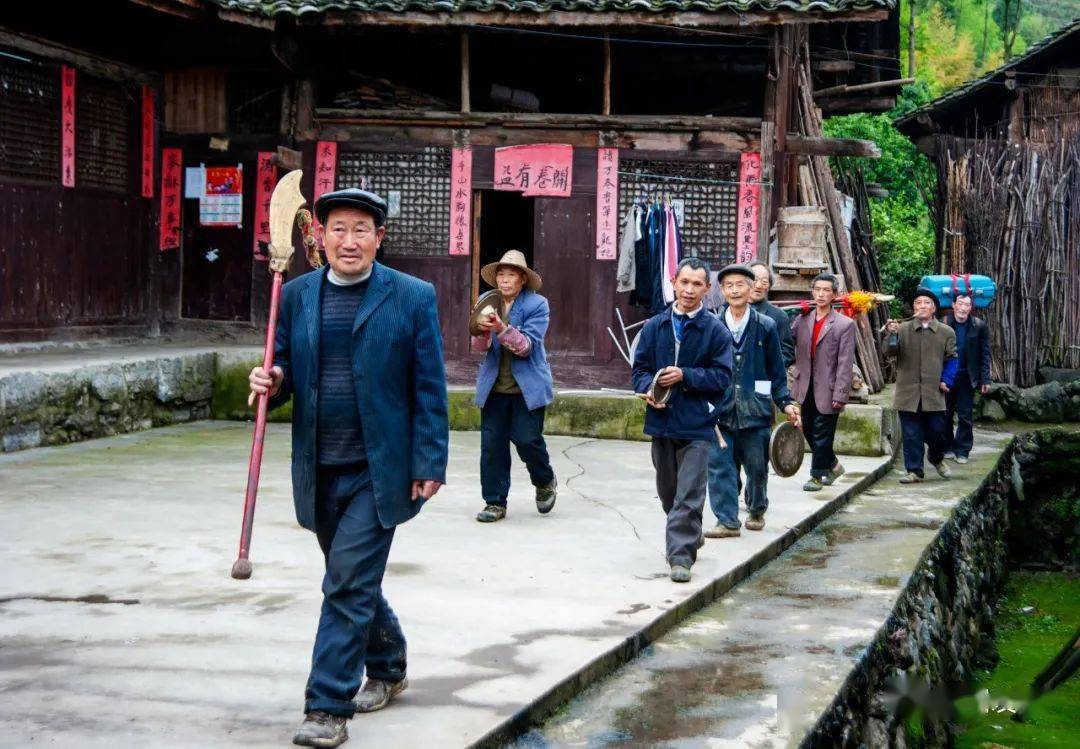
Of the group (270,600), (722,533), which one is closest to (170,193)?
(722,533)

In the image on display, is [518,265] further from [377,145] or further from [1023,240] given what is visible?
[1023,240]

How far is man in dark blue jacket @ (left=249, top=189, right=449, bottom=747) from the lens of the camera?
4211 mm

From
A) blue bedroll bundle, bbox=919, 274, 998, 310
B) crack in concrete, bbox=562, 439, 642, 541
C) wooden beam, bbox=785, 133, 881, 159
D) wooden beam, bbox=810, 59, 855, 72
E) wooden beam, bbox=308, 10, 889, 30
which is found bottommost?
crack in concrete, bbox=562, 439, 642, 541

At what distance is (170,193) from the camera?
1467 cm

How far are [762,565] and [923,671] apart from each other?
109cm

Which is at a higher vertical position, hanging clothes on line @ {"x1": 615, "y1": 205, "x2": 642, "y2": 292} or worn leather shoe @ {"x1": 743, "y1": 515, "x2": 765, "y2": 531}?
hanging clothes on line @ {"x1": 615, "y1": 205, "x2": 642, "y2": 292}

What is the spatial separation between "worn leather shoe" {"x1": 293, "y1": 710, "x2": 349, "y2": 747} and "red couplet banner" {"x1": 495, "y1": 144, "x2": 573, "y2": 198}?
33.4 ft

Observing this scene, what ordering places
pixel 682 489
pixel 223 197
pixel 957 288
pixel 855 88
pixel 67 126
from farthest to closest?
pixel 855 88, pixel 223 197, pixel 957 288, pixel 67 126, pixel 682 489

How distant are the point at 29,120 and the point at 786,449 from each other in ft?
26.4

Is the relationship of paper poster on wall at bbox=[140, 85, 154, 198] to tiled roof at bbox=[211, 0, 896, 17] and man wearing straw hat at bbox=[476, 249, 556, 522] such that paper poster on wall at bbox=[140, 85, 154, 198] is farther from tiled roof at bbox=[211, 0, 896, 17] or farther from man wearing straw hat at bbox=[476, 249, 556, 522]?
man wearing straw hat at bbox=[476, 249, 556, 522]

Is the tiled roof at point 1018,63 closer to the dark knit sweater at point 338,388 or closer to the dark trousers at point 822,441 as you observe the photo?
the dark trousers at point 822,441

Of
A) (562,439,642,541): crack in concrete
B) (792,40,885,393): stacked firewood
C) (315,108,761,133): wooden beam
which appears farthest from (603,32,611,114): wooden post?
(562,439,642,541): crack in concrete

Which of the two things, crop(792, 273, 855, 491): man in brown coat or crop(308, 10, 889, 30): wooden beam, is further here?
crop(308, 10, 889, 30): wooden beam

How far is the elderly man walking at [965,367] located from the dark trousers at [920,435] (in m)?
0.90
